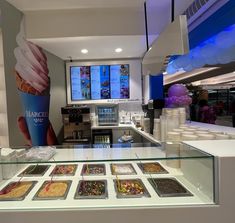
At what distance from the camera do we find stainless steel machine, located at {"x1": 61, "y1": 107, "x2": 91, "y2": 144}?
4.53 m

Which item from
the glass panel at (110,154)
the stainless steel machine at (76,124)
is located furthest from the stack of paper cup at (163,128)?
the stainless steel machine at (76,124)

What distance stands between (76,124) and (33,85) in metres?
1.32

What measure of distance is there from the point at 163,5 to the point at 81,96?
2.67 m

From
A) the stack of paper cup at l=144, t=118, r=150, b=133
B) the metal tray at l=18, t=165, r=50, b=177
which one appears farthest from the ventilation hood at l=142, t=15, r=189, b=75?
the stack of paper cup at l=144, t=118, r=150, b=133

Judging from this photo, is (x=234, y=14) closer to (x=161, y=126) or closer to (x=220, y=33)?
(x=220, y=33)

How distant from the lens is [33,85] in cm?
366

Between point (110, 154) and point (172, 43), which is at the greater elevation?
point (172, 43)

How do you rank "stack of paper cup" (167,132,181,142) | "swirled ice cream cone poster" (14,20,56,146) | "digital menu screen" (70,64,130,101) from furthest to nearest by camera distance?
1. "digital menu screen" (70,64,130,101)
2. "swirled ice cream cone poster" (14,20,56,146)
3. "stack of paper cup" (167,132,181,142)

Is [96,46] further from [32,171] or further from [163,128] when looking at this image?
[32,171]

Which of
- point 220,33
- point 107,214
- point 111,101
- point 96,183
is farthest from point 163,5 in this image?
point 107,214

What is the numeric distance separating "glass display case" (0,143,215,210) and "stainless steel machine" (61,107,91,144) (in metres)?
2.70

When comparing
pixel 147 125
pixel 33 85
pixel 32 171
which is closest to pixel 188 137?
pixel 32 171

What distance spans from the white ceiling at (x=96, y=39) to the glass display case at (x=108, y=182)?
2.34 m

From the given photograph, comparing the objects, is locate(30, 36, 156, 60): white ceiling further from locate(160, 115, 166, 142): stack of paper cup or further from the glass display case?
the glass display case
